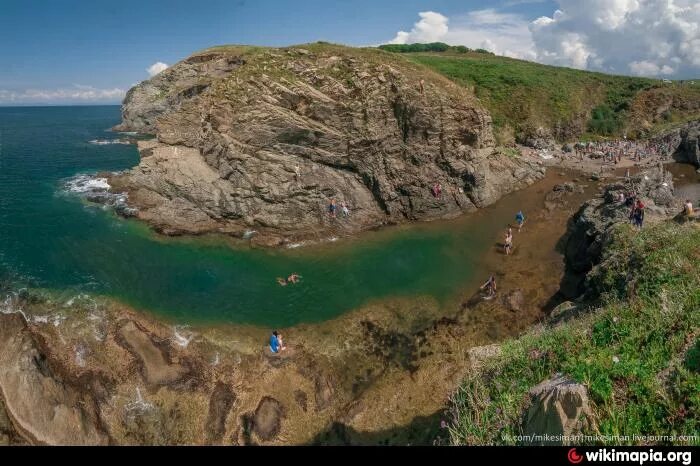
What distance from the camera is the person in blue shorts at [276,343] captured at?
20234mm

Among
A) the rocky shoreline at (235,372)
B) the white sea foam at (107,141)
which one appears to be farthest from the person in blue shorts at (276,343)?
the white sea foam at (107,141)

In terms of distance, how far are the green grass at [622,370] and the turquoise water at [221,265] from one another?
14.4 m

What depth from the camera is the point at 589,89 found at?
77.3m

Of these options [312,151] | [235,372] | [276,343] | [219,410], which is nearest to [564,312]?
[276,343]

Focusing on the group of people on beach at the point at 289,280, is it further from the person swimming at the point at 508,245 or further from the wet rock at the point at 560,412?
the wet rock at the point at 560,412

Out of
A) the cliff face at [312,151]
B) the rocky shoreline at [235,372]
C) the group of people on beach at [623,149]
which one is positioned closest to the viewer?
Answer: the rocky shoreline at [235,372]

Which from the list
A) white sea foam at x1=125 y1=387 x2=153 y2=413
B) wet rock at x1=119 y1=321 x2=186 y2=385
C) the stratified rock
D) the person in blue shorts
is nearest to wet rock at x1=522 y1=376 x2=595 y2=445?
the person in blue shorts

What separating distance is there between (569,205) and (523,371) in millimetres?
38221

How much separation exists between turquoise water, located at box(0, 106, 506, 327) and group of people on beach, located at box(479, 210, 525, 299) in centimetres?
152

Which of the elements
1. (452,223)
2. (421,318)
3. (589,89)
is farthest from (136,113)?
(589,89)

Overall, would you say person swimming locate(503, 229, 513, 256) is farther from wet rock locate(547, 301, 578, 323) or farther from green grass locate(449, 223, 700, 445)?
green grass locate(449, 223, 700, 445)

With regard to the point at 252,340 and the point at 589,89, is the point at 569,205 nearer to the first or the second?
the point at 252,340

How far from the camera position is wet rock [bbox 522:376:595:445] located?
273 inches

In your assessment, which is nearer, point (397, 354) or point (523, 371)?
point (523, 371)
